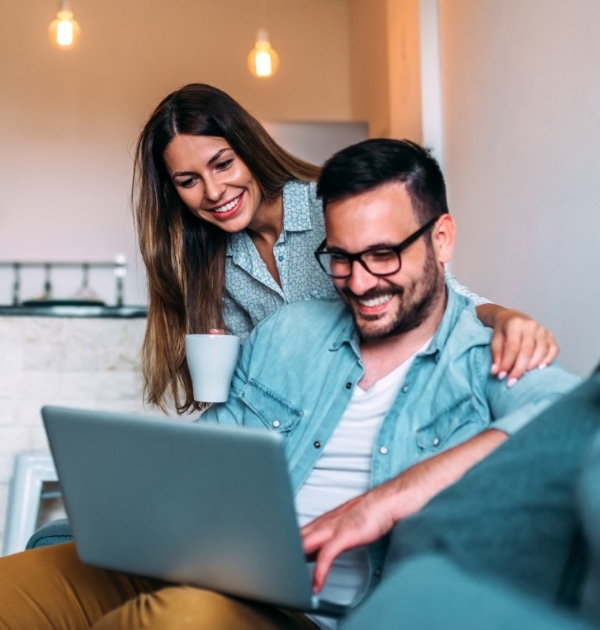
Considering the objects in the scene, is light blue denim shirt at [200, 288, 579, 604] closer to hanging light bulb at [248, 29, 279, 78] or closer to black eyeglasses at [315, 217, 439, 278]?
black eyeglasses at [315, 217, 439, 278]

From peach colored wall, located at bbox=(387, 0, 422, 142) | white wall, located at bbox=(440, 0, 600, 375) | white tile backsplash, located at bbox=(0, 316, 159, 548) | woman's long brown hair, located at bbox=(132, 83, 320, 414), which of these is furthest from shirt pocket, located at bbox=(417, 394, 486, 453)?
peach colored wall, located at bbox=(387, 0, 422, 142)

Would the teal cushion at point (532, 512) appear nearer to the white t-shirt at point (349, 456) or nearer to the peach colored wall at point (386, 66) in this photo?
the white t-shirt at point (349, 456)

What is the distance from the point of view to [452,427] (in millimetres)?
1309

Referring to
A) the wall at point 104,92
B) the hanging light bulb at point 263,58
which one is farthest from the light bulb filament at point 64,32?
the wall at point 104,92

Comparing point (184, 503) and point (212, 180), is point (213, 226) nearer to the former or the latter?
point (212, 180)

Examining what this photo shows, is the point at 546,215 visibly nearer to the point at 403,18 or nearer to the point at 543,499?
the point at 543,499

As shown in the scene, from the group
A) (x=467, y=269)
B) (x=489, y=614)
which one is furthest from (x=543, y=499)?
(x=467, y=269)

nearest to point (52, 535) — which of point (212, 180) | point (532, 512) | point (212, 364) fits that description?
point (212, 364)

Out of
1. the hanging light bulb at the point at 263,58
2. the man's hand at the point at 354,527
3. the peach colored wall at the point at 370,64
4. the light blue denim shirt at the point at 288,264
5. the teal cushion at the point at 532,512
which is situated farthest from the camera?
the peach colored wall at the point at 370,64

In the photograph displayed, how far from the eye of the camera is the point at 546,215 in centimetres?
190

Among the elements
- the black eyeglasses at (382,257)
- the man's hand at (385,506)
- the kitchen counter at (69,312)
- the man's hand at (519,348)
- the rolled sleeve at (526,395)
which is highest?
the black eyeglasses at (382,257)

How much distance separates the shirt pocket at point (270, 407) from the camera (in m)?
1.45

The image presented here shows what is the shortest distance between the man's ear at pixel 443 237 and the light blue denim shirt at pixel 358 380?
0.08 meters

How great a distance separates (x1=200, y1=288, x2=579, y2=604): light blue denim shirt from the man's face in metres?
0.07
